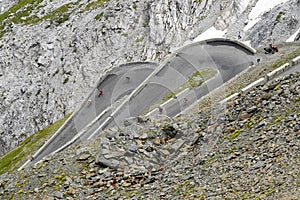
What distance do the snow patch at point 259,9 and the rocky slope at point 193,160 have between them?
39.5 metres

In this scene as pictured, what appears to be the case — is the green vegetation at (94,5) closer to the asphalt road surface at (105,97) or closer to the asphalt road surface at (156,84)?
the asphalt road surface at (105,97)

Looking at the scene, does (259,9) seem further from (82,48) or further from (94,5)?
(94,5)

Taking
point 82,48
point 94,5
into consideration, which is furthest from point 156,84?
point 94,5

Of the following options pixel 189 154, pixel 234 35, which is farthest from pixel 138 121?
pixel 234 35

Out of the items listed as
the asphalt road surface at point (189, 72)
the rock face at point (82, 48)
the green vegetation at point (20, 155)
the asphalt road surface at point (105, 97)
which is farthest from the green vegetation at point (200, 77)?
the rock face at point (82, 48)

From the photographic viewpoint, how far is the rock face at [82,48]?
6066 cm

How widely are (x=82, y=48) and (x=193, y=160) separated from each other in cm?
5334

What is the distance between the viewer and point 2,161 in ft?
144

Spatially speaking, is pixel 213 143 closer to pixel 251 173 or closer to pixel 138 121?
pixel 251 173

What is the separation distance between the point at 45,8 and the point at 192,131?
72014mm

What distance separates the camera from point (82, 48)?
65938mm

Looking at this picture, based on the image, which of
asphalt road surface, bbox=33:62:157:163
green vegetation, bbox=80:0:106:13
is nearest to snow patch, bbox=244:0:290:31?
asphalt road surface, bbox=33:62:157:163

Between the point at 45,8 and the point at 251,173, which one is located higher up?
the point at 45,8

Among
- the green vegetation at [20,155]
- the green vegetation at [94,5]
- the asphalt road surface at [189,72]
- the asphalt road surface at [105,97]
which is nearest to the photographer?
the asphalt road surface at [189,72]
